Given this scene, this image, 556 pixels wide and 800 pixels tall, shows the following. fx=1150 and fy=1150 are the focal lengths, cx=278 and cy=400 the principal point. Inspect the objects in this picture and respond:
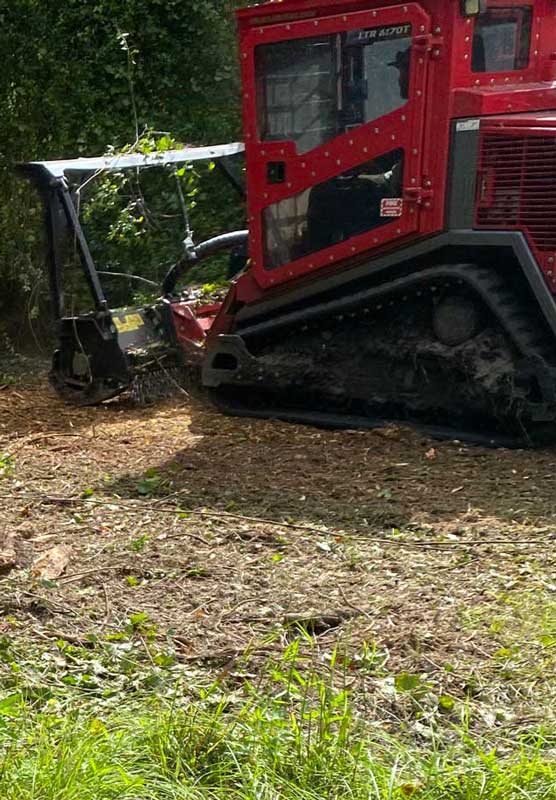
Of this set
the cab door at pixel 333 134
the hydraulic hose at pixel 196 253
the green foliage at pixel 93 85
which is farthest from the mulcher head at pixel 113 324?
the green foliage at pixel 93 85

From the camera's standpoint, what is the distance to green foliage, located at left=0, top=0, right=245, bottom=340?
10345 mm

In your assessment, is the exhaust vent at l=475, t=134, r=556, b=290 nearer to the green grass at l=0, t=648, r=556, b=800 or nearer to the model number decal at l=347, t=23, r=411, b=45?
the model number decal at l=347, t=23, r=411, b=45

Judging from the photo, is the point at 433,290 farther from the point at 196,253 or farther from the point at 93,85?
the point at 93,85

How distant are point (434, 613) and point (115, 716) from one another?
49.3 inches

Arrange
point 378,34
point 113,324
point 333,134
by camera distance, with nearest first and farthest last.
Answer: point 378,34 → point 333,134 → point 113,324

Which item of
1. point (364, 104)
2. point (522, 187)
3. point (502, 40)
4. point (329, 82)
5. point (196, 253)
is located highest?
point (502, 40)

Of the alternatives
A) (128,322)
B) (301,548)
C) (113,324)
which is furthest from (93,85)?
(301,548)

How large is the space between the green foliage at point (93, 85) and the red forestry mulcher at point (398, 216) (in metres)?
3.48

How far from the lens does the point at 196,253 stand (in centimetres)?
764

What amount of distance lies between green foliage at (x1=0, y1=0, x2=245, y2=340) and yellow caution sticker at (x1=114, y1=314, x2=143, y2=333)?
2.92 metres

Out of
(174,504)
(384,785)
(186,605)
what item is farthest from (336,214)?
(384,785)

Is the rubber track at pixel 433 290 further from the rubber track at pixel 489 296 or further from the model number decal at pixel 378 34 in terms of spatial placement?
the model number decal at pixel 378 34

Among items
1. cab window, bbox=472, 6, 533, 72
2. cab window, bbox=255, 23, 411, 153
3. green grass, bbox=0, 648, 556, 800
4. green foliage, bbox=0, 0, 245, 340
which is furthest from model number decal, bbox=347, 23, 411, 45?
green foliage, bbox=0, 0, 245, 340

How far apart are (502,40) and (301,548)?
10.6 feet
